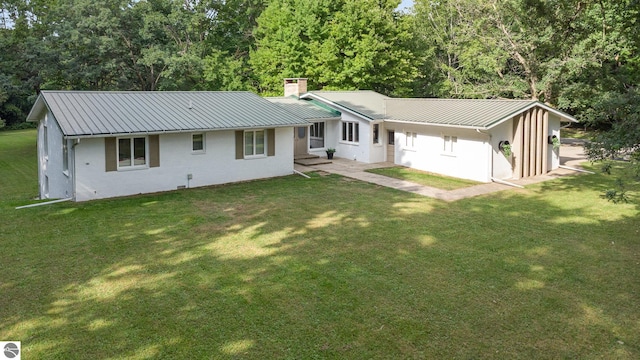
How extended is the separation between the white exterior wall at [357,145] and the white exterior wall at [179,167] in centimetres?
473

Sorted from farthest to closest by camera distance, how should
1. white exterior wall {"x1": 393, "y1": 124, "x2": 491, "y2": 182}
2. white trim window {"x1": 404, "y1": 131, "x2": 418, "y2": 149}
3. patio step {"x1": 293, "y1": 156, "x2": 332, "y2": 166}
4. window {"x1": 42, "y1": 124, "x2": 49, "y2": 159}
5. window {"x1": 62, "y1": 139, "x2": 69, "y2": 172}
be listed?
1. patio step {"x1": 293, "y1": 156, "x2": 332, "y2": 166}
2. white trim window {"x1": 404, "y1": 131, "x2": 418, "y2": 149}
3. white exterior wall {"x1": 393, "y1": 124, "x2": 491, "y2": 182}
4. window {"x1": 42, "y1": 124, "x2": 49, "y2": 159}
5. window {"x1": 62, "y1": 139, "x2": 69, "y2": 172}

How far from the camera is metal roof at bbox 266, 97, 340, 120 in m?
23.3

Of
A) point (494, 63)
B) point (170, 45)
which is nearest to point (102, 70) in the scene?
point (170, 45)

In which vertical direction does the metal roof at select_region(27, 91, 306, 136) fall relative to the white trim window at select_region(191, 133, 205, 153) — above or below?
above

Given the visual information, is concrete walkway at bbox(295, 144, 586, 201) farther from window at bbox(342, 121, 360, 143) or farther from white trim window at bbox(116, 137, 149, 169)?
white trim window at bbox(116, 137, 149, 169)

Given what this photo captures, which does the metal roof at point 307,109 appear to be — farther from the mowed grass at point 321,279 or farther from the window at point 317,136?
the mowed grass at point 321,279

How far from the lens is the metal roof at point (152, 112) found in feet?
49.4

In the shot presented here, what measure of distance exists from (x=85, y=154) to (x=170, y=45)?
21753 millimetres

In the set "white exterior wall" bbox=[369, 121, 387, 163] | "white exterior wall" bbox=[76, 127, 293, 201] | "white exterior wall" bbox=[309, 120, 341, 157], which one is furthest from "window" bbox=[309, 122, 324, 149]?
"white exterior wall" bbox=[76, 127, 293, 201]

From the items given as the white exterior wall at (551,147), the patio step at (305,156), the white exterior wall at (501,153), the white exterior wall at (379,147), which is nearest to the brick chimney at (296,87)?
the patio step at (305,156)

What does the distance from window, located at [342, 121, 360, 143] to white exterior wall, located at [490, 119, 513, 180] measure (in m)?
7.08

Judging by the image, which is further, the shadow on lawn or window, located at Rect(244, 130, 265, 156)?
window, located at Rect(244, 130, 265, 156)

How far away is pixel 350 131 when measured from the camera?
24.0m

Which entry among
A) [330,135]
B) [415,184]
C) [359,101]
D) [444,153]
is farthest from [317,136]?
[415,184]
